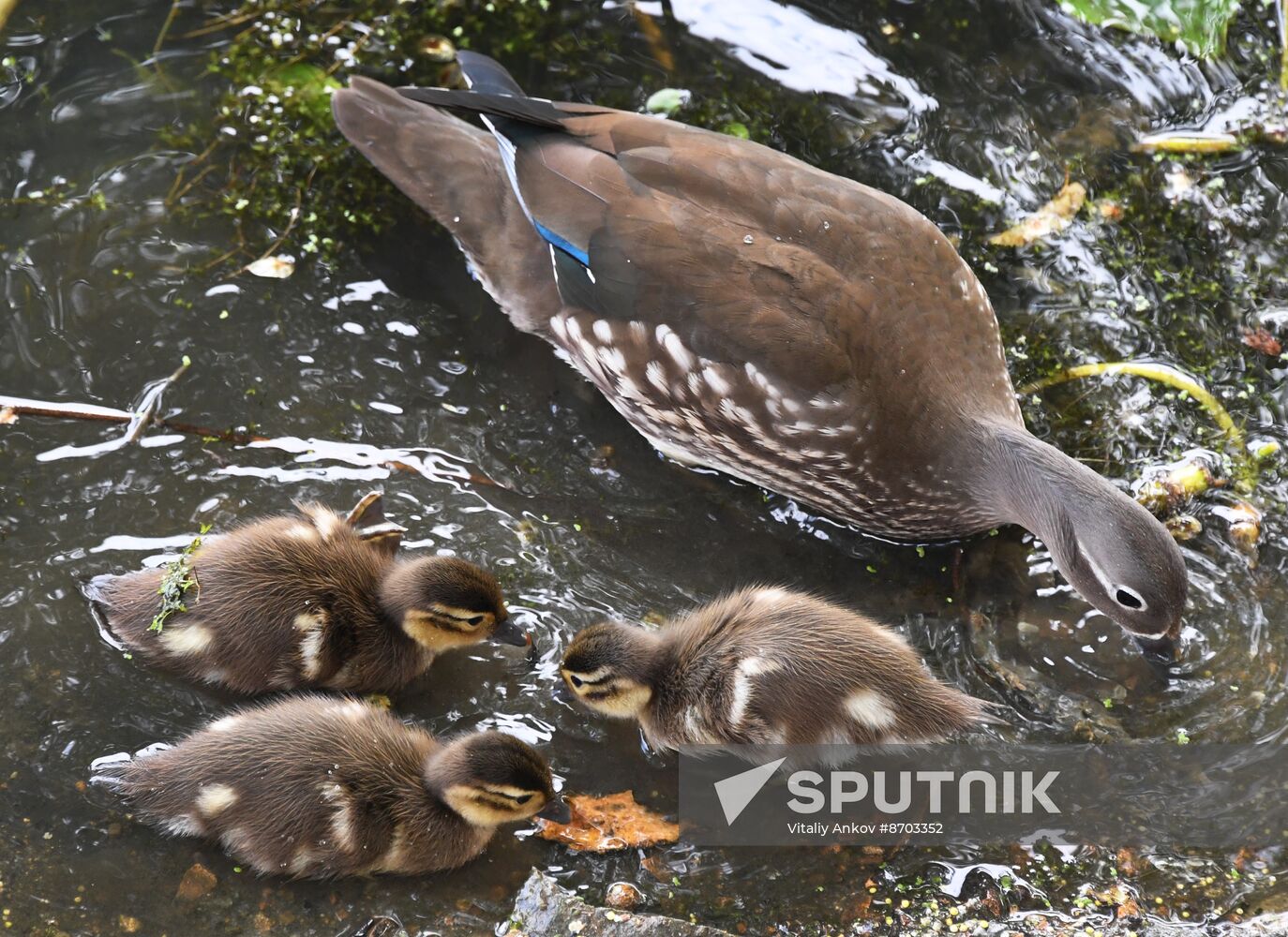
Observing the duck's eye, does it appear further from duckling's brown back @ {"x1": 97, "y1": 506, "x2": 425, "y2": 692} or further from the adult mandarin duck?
duckling's brown back @ {"x1": 97, "y1": 506, "x2": 425, "y2": 692}

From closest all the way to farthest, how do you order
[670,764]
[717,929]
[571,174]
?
[717,929] < [670,764] < [571,174]

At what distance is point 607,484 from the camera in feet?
13.1

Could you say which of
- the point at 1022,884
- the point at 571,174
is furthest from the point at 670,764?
the point at 571,174

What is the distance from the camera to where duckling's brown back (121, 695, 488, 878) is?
9.95 ft

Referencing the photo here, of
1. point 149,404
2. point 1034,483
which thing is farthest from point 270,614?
point 1034,483

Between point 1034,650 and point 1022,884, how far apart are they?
74 cm

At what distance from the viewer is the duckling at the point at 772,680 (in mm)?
3236

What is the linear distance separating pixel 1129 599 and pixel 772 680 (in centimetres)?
96

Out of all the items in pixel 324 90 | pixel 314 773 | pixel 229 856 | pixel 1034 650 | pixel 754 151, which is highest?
pixel 754 151

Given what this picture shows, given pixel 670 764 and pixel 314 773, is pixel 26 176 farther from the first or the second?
pixel 670 764

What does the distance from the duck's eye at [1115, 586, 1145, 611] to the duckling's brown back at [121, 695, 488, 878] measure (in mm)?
1738

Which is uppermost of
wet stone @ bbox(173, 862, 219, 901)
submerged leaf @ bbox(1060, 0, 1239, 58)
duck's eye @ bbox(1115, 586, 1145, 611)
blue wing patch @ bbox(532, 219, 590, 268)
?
submerged leaf @ bbox(1060, 0, 1239, 58)

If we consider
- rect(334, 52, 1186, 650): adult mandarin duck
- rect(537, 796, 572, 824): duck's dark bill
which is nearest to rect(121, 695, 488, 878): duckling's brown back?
rect(537, 796, 572, 824): duck's dark bill

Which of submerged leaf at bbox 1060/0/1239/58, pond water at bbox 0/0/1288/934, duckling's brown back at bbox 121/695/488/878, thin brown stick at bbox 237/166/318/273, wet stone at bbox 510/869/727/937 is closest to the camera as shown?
wet stone at bbox 510/869/727/937
